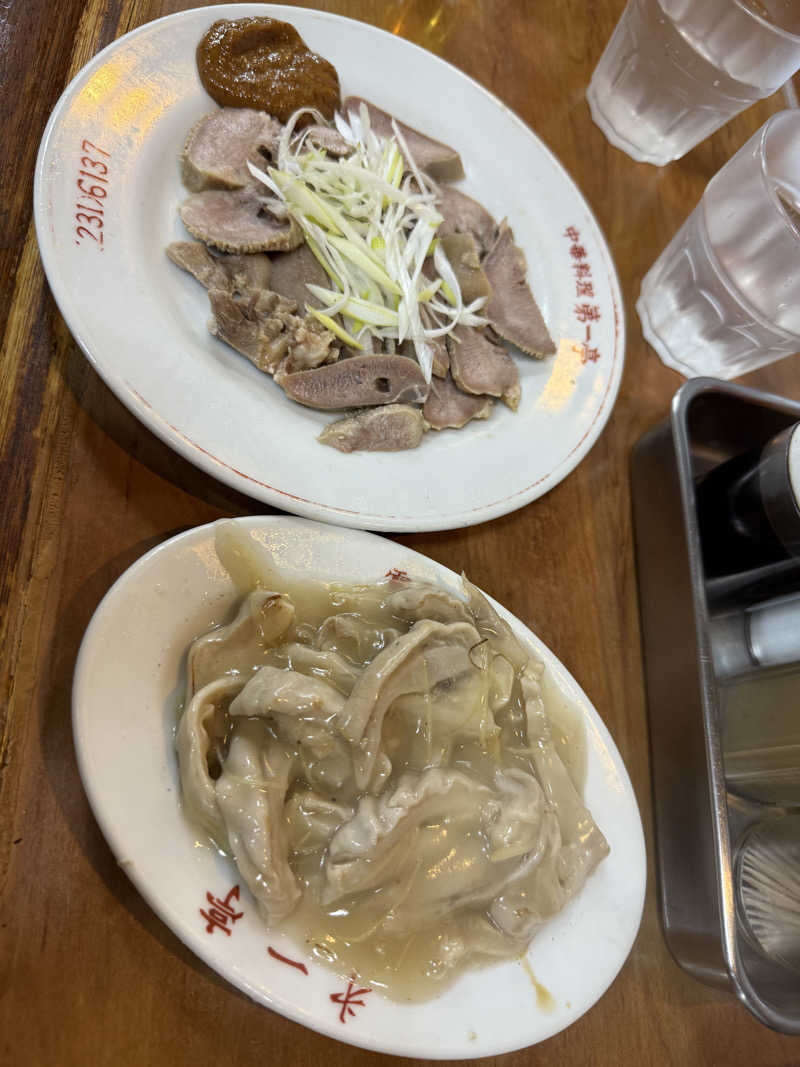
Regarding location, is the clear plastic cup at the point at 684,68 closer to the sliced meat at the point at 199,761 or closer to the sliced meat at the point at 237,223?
the sliced meat at the point at 237,223

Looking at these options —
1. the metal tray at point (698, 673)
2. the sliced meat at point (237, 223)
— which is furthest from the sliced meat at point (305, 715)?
the sliced meat at point (237, 223)

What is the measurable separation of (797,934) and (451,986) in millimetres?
943

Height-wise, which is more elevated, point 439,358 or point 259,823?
point 439,358

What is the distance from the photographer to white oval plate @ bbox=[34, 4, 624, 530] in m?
1.35

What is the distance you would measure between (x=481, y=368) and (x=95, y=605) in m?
1.11

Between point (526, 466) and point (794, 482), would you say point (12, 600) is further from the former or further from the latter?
point (794, 482)

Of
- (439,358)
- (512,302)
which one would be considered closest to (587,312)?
(512,302)

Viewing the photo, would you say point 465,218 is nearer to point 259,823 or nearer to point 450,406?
point 450,406

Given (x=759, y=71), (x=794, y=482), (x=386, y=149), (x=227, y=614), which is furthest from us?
(x=759, y=71)

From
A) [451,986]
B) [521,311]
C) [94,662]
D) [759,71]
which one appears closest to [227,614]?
[94,662]

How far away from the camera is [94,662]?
3.46 feet

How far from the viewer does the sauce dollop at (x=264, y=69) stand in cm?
173

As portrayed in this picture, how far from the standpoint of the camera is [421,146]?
1997 mm

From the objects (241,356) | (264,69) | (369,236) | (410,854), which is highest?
(264,69)
